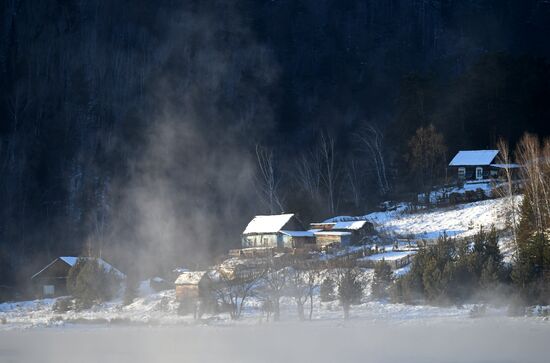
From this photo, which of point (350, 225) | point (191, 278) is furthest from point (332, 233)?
point (191, 278)

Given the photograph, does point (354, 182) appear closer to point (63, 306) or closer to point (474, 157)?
point (474, 157)

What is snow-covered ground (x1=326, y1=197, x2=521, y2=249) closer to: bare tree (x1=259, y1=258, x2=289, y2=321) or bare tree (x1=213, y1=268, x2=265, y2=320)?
bare tree (x1=259, y1=258, x2=289, y2=321)

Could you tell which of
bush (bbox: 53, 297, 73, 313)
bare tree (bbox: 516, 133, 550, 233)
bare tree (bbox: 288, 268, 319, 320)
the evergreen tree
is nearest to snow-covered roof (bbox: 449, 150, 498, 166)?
bare tree (bbox: 516, 133, 550, 233)

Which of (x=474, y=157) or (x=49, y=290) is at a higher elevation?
(x=474, y=157)

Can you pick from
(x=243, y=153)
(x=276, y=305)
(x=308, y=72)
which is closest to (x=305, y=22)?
(x=308, y=72)

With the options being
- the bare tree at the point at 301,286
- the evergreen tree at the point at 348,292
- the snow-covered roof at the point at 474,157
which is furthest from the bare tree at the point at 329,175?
the evergreen tree at the point at 348,292

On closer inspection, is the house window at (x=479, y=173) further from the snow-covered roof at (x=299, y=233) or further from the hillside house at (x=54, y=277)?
the hillside house at (x=54, y=277)

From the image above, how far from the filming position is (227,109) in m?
87.3

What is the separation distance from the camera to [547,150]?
4562 centimetres

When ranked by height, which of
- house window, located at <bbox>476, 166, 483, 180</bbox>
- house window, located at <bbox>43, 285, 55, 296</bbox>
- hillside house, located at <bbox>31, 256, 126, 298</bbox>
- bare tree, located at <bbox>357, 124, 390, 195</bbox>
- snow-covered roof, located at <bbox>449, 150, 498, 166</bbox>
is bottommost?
house window, located at <bbox>43, 285, 55, 296</bbox>

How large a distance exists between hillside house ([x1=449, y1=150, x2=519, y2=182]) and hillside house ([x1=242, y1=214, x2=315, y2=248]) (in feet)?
46.4

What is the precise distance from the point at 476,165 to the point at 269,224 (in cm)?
1697

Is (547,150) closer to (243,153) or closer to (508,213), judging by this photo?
(508,213)

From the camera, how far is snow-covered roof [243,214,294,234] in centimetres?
5478
